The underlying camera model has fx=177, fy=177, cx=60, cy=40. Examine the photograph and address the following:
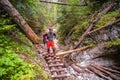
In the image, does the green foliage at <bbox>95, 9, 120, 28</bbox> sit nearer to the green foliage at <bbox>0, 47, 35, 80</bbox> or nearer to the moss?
the moss

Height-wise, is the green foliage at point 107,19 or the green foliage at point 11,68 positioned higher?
the green foliage at point 107,19

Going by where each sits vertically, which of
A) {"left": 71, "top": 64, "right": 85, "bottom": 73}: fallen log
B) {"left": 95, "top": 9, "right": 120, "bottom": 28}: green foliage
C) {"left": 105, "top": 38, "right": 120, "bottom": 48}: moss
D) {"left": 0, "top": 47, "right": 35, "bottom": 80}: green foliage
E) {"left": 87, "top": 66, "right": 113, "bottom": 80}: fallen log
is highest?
{"left": 95, "top": 9, "right": 120, "bottom": 28}: green foliage

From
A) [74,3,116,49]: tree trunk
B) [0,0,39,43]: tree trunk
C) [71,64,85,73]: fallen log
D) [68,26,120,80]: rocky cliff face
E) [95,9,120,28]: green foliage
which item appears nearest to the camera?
[0,0,39,43]: tree trunk

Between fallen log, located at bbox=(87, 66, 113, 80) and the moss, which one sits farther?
the moss

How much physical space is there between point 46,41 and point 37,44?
25.7 inches

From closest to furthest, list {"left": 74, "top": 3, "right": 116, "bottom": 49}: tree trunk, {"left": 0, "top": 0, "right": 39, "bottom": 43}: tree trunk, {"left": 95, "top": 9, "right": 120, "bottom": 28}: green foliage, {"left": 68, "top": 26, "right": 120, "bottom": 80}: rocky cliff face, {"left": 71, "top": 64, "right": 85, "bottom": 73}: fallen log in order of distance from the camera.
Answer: {"left": 0, "top": 0, "right": 39, "bottom": 43}: tree trunk < {"left": 71, "top": 64, "right": 85, "bottom": 73}: fallen log < {"left": 68, "top": 26, "right": 120, "bottom": 80}: rocky cliff face < {"left": 95, "top": 9, "right": 120, "bottom": 28}: green foliage < {"left": 74, "top": 3, "right": 116, "bottom": 49}: tree trunk

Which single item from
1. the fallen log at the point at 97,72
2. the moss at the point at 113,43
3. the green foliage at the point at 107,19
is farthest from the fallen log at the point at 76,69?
the green foliage at the point at 107,19

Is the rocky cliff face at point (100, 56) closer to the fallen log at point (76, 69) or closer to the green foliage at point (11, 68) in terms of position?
the fallen log at point (76, 69)

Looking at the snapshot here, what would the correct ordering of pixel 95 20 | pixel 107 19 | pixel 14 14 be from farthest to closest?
pixel 95 20 < pixel 107 19 < pixel 14 14

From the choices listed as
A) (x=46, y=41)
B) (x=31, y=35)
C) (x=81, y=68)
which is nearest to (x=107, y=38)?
(x=81, y=68)

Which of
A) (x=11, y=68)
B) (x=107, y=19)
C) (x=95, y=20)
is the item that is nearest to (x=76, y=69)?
(x=95, y=20)

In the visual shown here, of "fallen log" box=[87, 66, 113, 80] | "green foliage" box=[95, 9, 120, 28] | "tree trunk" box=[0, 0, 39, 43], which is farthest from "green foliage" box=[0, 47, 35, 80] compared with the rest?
"green foliage" box=[95, 9, 120, 28]

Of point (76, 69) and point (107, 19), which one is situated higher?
point (107, 19)

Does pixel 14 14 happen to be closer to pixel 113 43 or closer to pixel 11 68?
pixel 11 68
